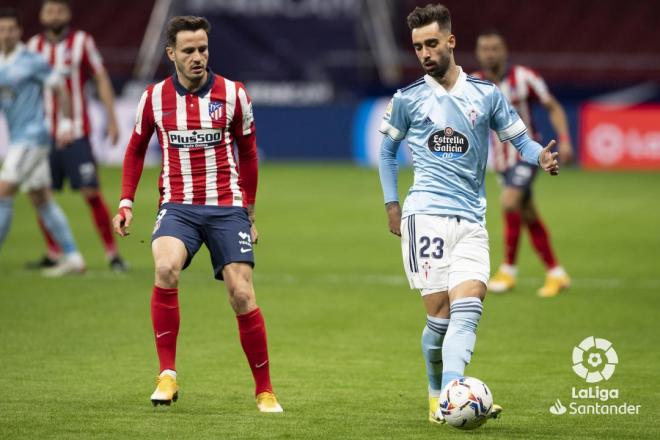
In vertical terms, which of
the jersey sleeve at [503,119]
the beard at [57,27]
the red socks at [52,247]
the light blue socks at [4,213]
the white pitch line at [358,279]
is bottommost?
the white pitch line at [358,279]

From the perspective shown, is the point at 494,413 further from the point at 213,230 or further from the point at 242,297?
the point at 213,230

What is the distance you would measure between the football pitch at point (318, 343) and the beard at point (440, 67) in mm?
1672

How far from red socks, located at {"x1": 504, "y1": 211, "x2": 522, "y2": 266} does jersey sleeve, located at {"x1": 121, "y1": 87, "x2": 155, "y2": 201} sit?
523cm

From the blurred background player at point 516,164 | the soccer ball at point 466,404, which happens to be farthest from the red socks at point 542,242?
the soccer ball at point 466,404

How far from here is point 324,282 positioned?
1166 centimetres

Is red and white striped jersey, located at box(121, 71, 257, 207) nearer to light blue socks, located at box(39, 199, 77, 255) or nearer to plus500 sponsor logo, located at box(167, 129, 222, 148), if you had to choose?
plus500 sponsor logo, located at box(167, 129, 222, 148)

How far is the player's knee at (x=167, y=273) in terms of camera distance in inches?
252

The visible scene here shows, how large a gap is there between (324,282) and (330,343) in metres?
3.08

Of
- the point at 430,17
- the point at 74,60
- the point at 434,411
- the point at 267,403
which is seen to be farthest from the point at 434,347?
the point at 74,60

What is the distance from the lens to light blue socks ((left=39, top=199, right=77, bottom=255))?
11680mm

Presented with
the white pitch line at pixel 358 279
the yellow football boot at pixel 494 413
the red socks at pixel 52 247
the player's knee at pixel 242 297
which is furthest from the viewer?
the red socks at pixel 52 247

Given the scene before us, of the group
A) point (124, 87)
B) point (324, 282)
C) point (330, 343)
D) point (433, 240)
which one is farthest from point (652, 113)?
point (433, 240)

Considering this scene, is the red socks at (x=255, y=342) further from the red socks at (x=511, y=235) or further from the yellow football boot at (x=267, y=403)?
the red socks at (x=511, y=235)

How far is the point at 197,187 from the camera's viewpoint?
6.61 metres
